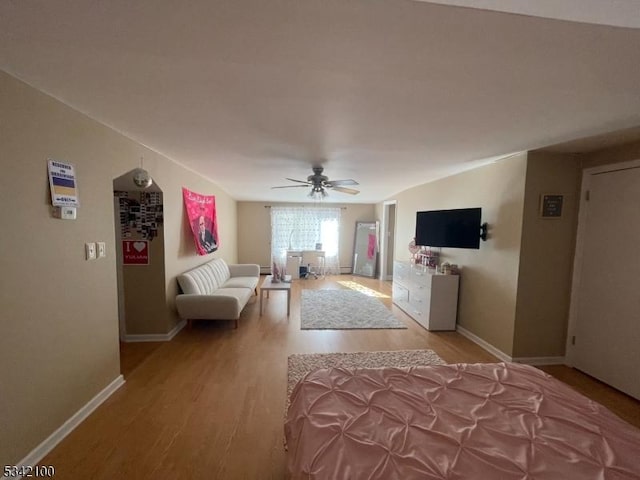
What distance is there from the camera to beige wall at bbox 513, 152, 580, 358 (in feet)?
8.61

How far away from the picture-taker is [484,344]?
3117 millimetres

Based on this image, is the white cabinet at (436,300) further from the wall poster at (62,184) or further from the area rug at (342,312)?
the wall poster at (62,184)

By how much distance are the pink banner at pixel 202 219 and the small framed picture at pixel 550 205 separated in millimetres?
4221

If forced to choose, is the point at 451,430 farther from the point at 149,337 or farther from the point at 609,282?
the point at 149,337

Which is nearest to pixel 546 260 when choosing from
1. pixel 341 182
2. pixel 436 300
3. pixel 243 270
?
pixel 436 300

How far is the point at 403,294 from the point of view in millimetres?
4395

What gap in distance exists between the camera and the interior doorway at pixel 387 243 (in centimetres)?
665

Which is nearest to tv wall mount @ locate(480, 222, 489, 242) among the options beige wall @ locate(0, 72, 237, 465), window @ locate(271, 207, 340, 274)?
beige wall @ locate(0, 72, 237, 465)

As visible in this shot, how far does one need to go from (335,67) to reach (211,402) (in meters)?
2.51

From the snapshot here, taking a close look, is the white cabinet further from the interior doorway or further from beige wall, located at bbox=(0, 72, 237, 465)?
beige wall, located at bbox=(0, 72, 237, 465)

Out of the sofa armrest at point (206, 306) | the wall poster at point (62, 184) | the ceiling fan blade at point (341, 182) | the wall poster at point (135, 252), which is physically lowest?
the sofa armrest at point (206, 306)

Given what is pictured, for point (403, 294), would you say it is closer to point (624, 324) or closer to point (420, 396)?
point (624, 324)

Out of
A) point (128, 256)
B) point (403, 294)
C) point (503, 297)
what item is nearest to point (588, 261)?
point (503, 297)

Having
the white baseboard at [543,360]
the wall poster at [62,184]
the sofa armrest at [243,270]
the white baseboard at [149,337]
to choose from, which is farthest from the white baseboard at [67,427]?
the white baseboard at [543,360]
